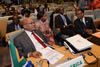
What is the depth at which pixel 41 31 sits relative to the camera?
118 inches

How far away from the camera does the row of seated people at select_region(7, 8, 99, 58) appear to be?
1.87 m

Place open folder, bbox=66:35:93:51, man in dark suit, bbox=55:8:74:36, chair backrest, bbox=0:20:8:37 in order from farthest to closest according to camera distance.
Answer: man in dark suit, bbox=55:8:74:36
chair backrest, bbox=0:20:8:37
open folder, bbox=66:35:93:51

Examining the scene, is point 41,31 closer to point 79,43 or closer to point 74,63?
point 79,43

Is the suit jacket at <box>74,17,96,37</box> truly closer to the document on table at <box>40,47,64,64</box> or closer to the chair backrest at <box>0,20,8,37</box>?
the document on table at <box>40,47,64,64</box>

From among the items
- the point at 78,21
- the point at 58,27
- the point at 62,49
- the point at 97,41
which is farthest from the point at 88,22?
the point at 62,49

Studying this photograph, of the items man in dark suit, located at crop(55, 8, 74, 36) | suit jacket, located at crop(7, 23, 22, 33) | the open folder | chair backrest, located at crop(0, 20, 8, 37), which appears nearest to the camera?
the open folder

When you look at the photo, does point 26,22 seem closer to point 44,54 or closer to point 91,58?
point 44,54

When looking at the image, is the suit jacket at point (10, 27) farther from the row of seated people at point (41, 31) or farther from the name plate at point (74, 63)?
the name plate at point (74, 63)

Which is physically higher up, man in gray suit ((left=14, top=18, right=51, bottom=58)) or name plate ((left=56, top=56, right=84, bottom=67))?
name plate ((left=56, top=56, right=84, bottom=67))

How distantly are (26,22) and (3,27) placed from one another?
1.32m

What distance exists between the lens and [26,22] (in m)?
2.12

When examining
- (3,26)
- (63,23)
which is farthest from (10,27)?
(63,23)

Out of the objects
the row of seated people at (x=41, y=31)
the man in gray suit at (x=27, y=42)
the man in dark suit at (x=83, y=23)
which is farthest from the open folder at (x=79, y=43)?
the man in dark suit at (x=83, y=23)

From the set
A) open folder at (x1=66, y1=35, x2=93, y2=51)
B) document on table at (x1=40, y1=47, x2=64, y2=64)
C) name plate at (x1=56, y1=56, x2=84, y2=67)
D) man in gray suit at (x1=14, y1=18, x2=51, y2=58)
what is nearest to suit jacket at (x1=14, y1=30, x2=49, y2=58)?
man in gray suit at (x1=14, y1=18, x2=51, y2=58)
